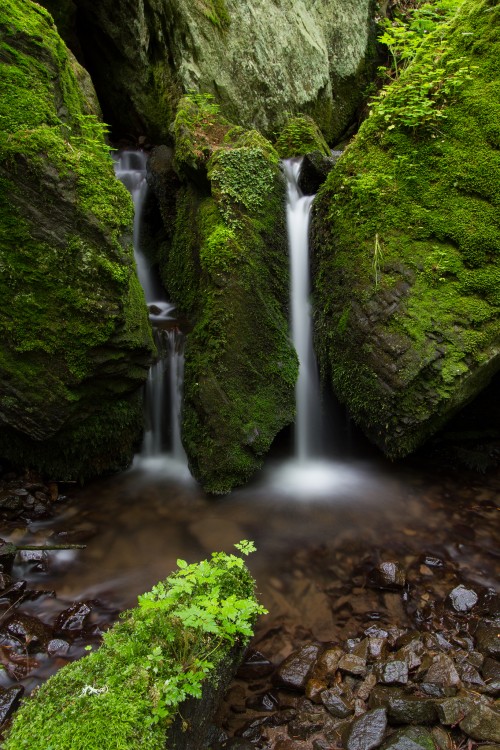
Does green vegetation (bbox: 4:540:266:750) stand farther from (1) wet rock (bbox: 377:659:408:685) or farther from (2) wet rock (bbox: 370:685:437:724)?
(1) wet rock (bbox: 377:659:408:685)

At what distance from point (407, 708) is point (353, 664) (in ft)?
1.77

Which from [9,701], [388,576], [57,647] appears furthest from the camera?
[388,576]

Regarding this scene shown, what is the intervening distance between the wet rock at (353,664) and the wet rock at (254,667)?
1.67 feet

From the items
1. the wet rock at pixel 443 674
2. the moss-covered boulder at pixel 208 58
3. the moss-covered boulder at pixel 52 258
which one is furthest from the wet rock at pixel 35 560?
the moss-covered boulder at pixel 208 58

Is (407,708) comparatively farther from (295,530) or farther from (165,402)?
(165,402)

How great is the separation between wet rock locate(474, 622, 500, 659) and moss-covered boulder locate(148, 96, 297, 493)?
2836mm

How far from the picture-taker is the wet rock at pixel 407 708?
253 cm

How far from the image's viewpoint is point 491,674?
2885 mm

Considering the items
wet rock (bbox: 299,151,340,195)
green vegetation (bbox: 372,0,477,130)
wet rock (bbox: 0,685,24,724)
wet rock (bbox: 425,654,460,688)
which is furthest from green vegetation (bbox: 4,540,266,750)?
wet rock (bbox: 299,151,340,195)

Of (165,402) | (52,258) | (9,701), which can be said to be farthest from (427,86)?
(9,701)

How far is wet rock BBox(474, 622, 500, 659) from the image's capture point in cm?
311

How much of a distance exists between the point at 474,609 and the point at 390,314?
292 cm

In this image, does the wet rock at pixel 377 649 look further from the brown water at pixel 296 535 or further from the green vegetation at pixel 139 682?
the green vegetation at pixel 139 682

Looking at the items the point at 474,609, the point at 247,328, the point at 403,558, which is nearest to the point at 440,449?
the point at 403,558
